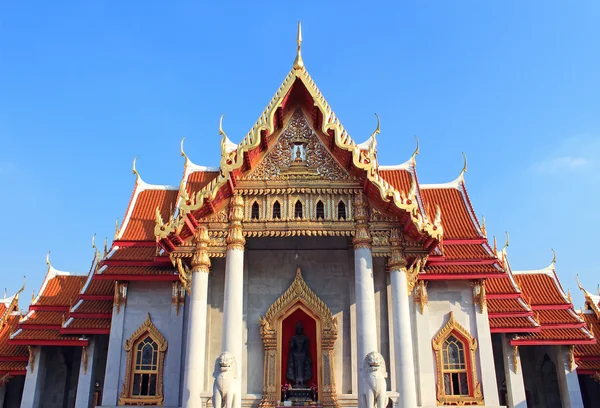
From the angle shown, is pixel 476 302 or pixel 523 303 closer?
pixel 476 302

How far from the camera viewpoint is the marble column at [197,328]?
11.6m

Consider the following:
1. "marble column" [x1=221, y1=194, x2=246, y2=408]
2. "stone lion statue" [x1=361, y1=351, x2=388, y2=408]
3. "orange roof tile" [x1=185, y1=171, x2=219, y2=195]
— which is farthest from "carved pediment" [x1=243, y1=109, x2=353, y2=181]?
"orange roof tile" [x1=185, y1=171, x2=219, y2=195]

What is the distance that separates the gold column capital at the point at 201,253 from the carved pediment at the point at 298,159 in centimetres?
157

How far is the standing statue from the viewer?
13.4 m

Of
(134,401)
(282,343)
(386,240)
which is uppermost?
(386,240)

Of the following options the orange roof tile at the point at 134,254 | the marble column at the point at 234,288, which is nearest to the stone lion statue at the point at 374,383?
the marble column at the point at 234,288

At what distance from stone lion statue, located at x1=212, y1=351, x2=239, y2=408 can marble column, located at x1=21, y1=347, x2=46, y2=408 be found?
8.15 metres

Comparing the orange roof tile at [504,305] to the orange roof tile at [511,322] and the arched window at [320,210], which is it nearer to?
the orange roof tile at [511,322]

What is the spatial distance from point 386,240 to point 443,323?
9.90 ft

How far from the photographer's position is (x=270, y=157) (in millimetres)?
13312

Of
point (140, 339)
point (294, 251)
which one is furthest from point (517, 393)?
point (140, 339)

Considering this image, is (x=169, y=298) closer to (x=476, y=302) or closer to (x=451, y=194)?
(x=476, y=302)

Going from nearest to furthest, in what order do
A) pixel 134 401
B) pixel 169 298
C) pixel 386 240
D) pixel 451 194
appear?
pixel 386 240 < pixel 134 401 < pixel 169 298 < pixel 451 194

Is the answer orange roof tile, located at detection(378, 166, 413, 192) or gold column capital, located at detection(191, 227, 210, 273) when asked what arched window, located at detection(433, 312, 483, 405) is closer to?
orange roof tile, located at detection(378, 166, 413, 192)
